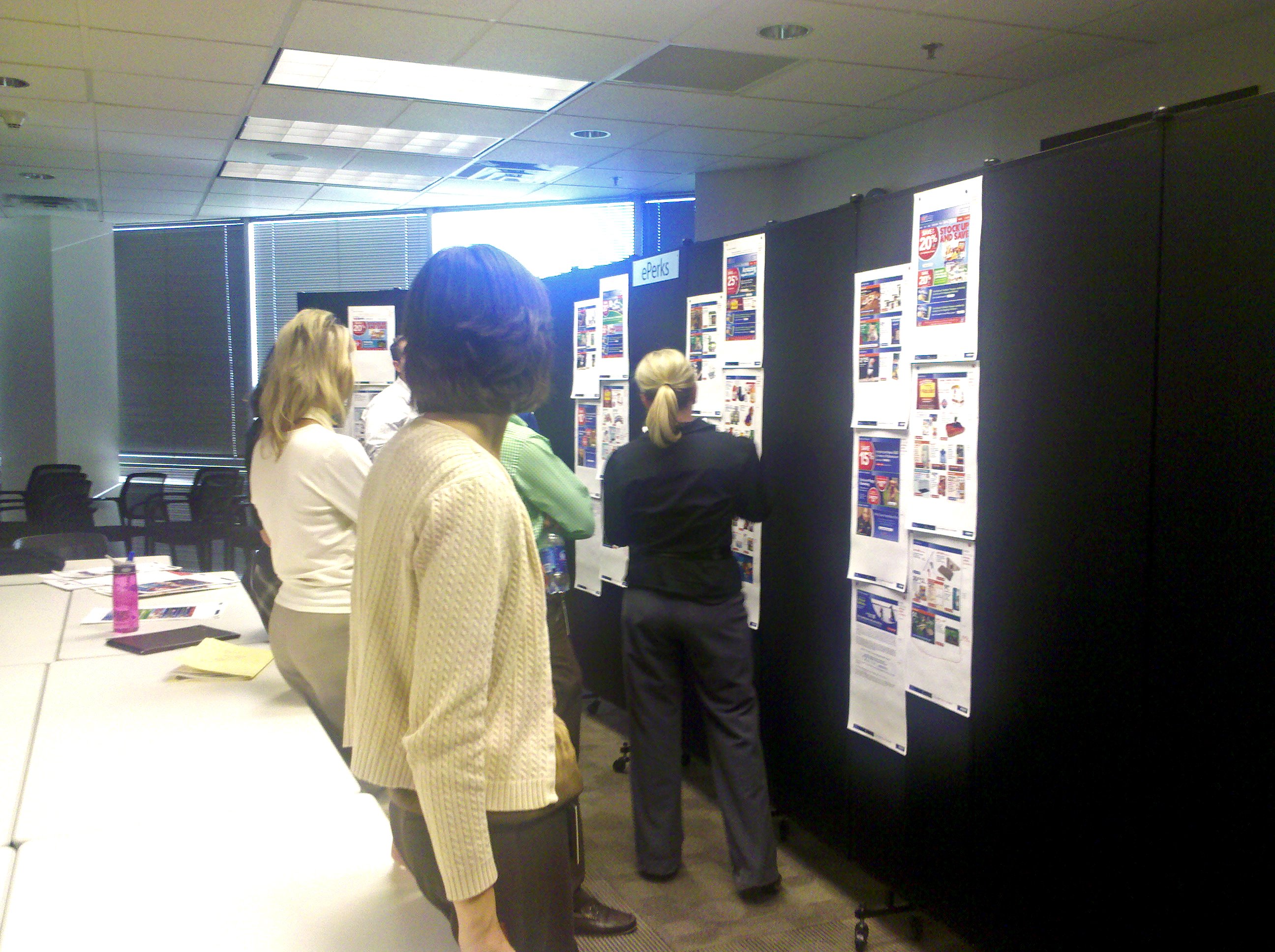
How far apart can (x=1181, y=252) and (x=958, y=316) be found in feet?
1.88

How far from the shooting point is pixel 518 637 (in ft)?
3.97

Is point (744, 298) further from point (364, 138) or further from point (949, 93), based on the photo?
point (364, 138)

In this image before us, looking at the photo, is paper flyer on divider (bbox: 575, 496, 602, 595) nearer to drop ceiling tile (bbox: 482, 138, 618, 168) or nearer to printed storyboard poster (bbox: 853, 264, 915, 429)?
printed storyboard poster (bbox: 853, 264, 915, 429)

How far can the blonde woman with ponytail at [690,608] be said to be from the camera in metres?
2.93

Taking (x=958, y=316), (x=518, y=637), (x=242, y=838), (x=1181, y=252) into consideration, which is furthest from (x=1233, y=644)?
(x=242, y=838)

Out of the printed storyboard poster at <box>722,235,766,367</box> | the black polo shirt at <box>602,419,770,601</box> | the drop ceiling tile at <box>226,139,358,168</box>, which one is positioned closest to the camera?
the black polo shirt at <box>602,419,770,601</box>

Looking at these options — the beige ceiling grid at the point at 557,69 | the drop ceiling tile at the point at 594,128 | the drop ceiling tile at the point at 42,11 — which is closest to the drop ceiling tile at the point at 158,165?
the beige ceiling grid at the point at 557,69

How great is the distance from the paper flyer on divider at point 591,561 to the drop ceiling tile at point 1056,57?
2.74 meters

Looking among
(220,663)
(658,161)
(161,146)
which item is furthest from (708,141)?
(220,663)

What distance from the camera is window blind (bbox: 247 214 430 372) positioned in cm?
864

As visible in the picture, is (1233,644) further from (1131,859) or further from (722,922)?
(722,922)

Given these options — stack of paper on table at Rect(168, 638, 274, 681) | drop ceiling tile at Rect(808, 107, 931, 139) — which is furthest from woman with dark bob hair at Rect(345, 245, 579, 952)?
drop ceiling tile at Rect(808, 107, 931, 139)

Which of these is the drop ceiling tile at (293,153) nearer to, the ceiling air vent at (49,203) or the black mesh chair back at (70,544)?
the ceiling air vent at (49,203)

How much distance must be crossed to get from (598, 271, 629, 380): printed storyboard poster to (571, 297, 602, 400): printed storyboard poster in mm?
39
